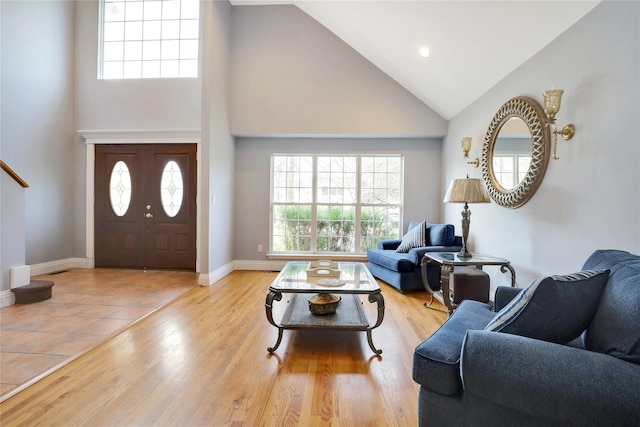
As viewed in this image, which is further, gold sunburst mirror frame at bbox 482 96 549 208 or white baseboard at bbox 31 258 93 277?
white baseboard at bbox 31 258 93 277

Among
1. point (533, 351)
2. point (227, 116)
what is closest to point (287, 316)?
point (533, 351)

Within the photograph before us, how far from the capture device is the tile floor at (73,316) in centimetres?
197

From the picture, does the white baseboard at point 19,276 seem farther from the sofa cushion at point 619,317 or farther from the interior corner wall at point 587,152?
the interior corner wall at point 587,152

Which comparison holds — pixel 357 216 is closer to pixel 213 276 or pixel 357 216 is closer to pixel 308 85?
pixel 308 85

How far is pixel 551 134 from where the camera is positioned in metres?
2.36

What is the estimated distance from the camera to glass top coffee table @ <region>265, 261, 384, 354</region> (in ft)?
7.21

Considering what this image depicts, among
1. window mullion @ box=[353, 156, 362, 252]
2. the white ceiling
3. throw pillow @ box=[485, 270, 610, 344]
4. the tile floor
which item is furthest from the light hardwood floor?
the white ceiling

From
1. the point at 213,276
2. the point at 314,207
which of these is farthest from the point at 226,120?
the point at 213,276

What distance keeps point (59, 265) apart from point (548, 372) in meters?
6.11

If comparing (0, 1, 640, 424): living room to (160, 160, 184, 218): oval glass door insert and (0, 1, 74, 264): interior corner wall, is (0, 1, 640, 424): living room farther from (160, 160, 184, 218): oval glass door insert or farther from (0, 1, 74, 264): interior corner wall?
(160, 160, 184, 218): oval glass door insert

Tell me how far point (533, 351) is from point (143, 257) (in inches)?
207

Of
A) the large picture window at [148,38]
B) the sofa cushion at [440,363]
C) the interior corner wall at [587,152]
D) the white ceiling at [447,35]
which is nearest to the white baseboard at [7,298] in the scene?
the large picture window at [148,38]

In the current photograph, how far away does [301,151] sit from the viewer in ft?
16.2

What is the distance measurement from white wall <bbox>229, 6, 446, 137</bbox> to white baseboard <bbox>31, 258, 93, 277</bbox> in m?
3.43
